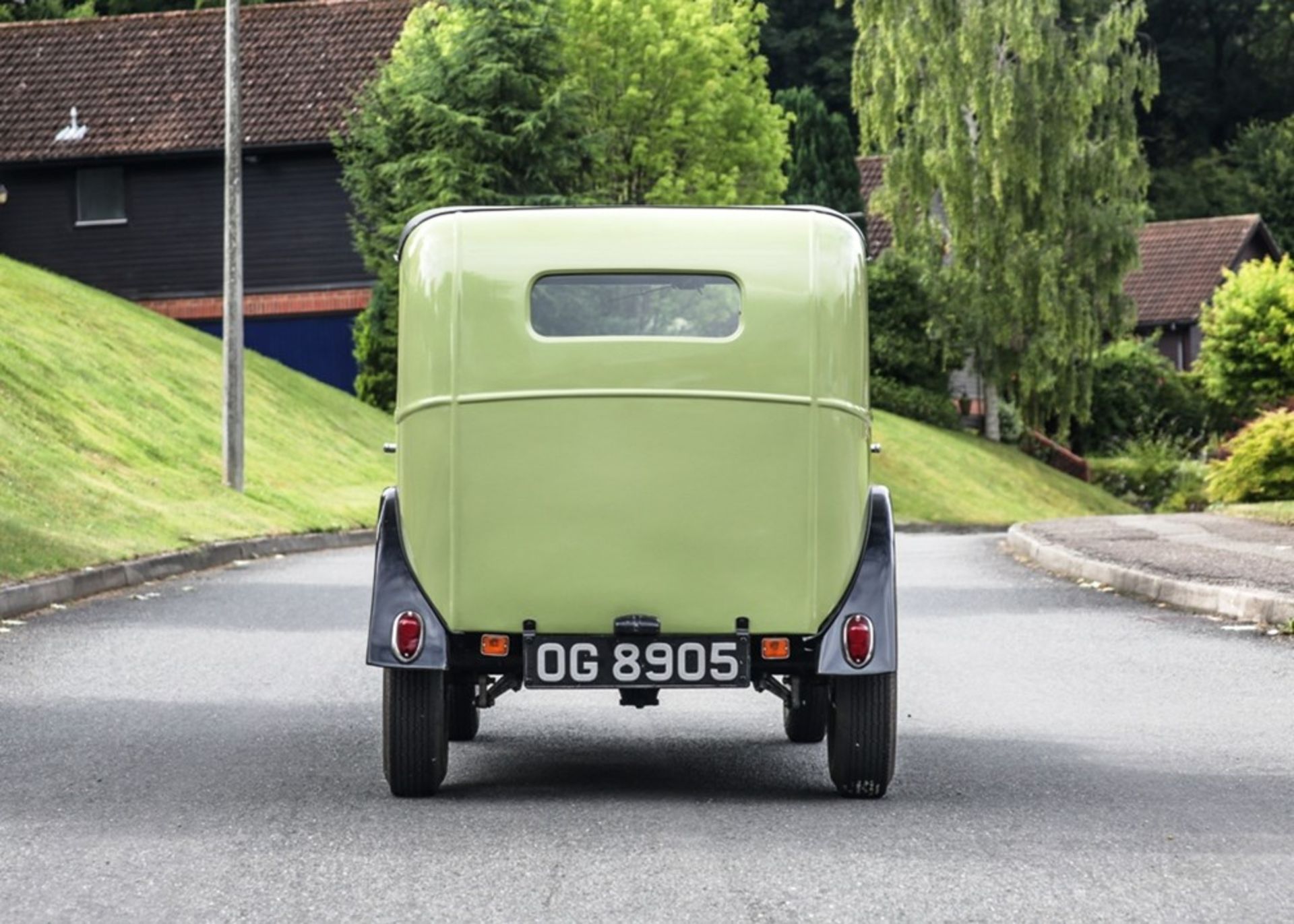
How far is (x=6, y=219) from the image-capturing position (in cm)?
4847

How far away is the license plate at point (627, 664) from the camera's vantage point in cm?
803

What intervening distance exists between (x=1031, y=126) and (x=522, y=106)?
13.9m

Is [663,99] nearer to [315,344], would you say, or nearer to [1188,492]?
[315,344]

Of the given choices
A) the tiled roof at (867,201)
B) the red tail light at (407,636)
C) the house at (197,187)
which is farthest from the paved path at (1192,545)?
the tiled roof at (867,201)

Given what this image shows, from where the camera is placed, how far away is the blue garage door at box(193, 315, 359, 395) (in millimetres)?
47406

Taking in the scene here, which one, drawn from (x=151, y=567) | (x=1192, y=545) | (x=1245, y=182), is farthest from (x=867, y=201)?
(x=151, y=567)

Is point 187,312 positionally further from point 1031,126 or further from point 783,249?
point 783,249

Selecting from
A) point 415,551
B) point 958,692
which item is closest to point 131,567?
point 958,692

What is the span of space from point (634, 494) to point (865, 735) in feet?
4.00

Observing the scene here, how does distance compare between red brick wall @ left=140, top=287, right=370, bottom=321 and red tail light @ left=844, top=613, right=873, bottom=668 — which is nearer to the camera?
red tail light @ left=844, top=613, right=873, bottom=668

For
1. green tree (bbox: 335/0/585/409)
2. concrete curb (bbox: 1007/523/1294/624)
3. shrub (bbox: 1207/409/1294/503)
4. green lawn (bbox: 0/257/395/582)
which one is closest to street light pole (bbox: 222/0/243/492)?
green lawn (bbox: 0/257/395/582)

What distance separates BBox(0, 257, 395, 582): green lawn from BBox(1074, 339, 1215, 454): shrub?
80.7ft

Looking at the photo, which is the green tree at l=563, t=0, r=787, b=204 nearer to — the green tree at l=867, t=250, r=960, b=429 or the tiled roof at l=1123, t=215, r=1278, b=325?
the green tree at l=867, t=250, r=960, b=429

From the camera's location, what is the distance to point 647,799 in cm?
823
